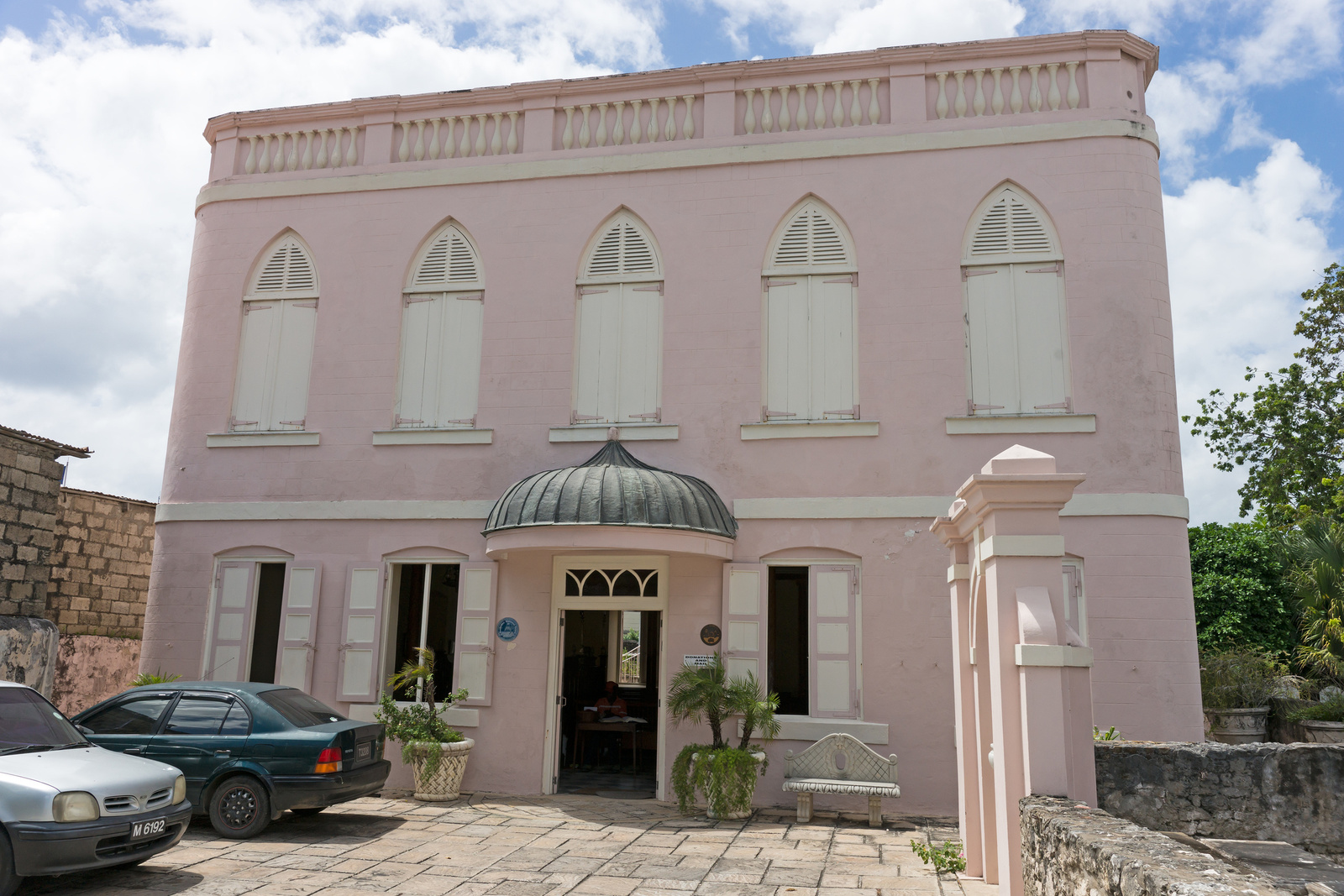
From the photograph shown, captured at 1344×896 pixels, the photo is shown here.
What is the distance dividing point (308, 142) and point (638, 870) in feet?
34.1

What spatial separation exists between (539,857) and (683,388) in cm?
552

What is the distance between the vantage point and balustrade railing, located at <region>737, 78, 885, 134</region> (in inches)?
475

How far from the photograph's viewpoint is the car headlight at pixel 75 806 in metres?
6.30

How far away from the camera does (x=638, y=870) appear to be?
760cm

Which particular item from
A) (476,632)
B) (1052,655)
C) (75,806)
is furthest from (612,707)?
(1052,655)

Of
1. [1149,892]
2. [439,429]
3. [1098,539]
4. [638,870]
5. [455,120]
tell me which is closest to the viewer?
[1149,892]

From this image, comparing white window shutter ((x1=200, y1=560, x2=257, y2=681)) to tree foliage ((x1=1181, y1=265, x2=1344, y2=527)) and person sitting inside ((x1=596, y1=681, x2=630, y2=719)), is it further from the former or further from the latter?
tree foliage ((x1=1181, y1=265, x2=1344, y2=527))

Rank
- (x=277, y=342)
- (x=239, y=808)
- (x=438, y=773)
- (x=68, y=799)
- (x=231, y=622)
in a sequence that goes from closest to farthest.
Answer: (x=68, y=799)
(x=239, y=808)
(x=438, y=773)
(x=231, y=622)
(x=277, y=342)

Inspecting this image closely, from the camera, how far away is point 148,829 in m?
6.78

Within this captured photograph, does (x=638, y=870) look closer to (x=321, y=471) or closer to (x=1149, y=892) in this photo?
(x=1149, y=892)

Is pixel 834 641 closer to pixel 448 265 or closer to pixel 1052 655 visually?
pixel 1052 655

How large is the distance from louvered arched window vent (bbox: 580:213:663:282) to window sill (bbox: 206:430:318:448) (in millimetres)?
3974

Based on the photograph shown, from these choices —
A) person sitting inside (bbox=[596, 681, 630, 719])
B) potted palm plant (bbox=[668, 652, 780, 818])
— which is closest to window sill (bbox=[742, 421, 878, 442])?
potted palm plant (bbox=[668, 652, 780, 818])

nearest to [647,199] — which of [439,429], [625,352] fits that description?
[625,352]
